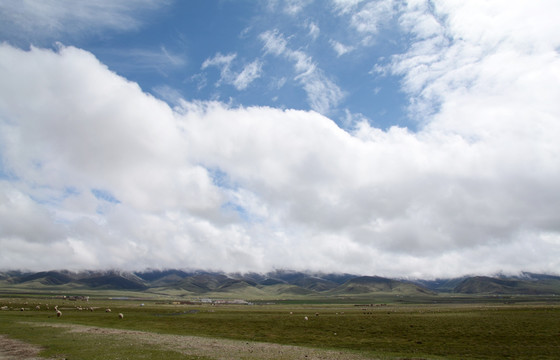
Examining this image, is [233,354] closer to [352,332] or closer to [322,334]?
[322,334]

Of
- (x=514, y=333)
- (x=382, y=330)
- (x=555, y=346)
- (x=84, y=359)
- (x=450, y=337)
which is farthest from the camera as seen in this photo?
(x=382, y=330)

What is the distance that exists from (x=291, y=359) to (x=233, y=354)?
614cm

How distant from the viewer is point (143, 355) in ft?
103

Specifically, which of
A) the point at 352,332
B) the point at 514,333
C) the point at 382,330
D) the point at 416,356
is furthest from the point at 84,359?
the point at 514,333

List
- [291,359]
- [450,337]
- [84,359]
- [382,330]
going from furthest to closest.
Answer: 1. [382,330]
2. [450,337]
3. [291,359]
4. [84,359]

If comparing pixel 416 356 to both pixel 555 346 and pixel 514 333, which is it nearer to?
pixel 555 346

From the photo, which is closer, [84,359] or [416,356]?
[84,359]

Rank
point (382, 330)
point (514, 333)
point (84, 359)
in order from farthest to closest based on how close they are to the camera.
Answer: point (382, 330)
point (514, 333)
point (84, 359)

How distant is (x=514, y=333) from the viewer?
54406 mm

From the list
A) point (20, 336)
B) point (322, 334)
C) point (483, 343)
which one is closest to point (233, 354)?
point (322, 334)

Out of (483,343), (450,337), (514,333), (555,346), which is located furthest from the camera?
(514,333)

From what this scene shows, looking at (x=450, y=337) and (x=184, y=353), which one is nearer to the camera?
(x=184, y=353)

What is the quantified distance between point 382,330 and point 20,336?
182ft

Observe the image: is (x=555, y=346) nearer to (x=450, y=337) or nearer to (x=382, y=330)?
(x=450, y=337)
